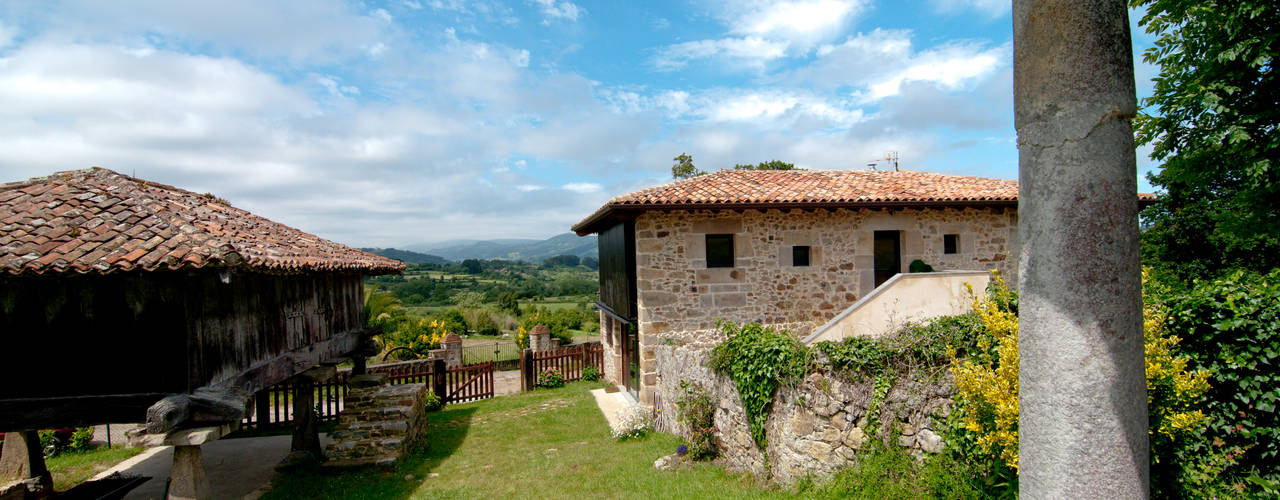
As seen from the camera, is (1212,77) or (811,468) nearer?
(811,468)

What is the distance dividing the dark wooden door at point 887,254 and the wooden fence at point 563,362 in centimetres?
849

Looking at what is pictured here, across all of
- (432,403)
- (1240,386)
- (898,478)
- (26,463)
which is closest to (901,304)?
(898,478)

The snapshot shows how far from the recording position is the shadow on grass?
8320mm

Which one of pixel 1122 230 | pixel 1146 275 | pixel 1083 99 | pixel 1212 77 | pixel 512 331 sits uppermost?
pixel 1212 77

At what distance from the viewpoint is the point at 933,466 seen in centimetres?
518

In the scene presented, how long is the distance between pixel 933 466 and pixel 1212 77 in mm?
7282

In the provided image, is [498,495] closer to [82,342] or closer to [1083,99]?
[82,342]

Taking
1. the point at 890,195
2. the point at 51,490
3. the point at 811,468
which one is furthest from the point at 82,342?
the point at 890,195

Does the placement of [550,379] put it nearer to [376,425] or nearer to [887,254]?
[376,425]

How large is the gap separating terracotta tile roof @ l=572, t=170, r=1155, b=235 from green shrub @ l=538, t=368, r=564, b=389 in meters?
5.01

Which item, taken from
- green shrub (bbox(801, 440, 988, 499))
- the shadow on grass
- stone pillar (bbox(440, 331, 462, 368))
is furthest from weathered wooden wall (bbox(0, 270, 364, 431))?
stone pillar (bbox(440, 331, 462, 368))

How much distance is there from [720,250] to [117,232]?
929 cm

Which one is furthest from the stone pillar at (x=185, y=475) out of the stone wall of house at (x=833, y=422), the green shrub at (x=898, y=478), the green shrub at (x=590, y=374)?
the green shrub at (x=590, y=374)

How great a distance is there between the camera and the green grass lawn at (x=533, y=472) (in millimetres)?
7324
